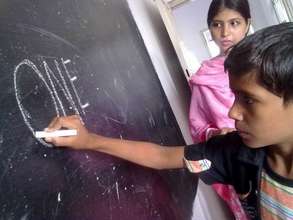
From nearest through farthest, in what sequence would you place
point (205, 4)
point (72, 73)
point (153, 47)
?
point (72, 73) → point (153, 47) → point (205, 4)

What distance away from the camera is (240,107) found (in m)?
0.70

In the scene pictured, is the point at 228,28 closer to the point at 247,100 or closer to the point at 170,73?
the point at 170,73

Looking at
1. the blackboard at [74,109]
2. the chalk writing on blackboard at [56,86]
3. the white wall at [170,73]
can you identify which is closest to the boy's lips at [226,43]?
the white wall at [170,73]

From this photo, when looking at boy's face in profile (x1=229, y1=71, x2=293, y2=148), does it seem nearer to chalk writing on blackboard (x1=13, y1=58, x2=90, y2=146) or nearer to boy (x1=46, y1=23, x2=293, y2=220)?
boy (x1=46, y1=23, x2=293, y2=220)

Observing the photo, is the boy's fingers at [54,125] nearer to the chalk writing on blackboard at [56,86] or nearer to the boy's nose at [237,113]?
the chalk writing on blackboard at [56,86]

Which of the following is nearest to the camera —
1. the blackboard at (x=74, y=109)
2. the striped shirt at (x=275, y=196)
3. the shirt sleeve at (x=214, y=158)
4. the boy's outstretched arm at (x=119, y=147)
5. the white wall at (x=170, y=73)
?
the blackboard at (x=74, y=109)

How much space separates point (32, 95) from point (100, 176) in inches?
8.5

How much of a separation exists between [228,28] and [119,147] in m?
0.73

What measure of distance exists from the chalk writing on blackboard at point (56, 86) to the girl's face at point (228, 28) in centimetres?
75

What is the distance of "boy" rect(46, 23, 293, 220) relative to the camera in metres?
0.65

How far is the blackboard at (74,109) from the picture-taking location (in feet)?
1.71

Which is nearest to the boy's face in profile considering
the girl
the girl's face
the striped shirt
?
the striped shirt

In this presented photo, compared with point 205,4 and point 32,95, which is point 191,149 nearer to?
point 32,95

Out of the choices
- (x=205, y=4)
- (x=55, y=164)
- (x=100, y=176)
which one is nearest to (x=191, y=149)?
(x=100, y=176)
